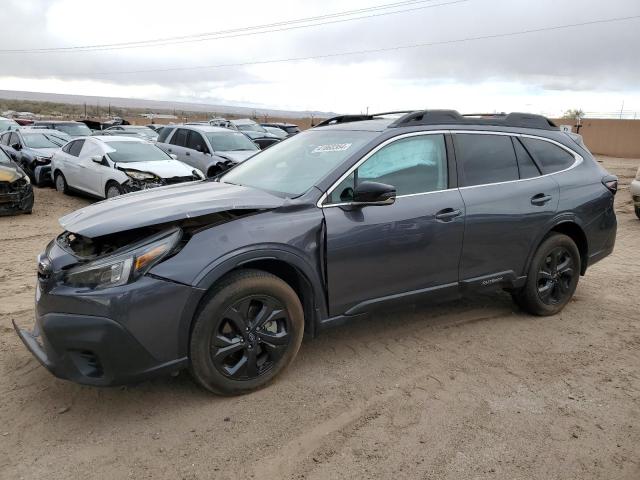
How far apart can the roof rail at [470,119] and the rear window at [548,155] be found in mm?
174

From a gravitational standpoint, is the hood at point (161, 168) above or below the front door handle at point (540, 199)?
below

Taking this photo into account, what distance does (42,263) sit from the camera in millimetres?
3303

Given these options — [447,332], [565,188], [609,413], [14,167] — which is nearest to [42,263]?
[447,332]

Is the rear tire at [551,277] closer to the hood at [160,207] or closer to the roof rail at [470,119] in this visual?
the roof rail at [470,119]

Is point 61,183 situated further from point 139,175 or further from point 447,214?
point 447,214

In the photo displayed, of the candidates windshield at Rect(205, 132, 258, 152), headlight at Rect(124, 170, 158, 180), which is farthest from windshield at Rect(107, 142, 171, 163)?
windshield at Rect(205, 132, 258, 152)

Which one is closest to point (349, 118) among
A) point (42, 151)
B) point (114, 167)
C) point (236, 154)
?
point (114, 167)

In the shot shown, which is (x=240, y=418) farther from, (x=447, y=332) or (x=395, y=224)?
(x=447, y=332)

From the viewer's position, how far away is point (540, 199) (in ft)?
15.3

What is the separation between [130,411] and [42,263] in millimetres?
1059

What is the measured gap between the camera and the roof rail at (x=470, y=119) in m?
4.20

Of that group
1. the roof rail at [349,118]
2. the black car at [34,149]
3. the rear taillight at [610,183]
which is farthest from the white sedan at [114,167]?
the rear taillight at [610,183]

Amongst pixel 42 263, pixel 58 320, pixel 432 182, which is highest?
pixel 432 182

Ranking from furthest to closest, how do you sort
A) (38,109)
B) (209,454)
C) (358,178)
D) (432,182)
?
(38,109) → (432,182) → (358,178) → (209,454)
